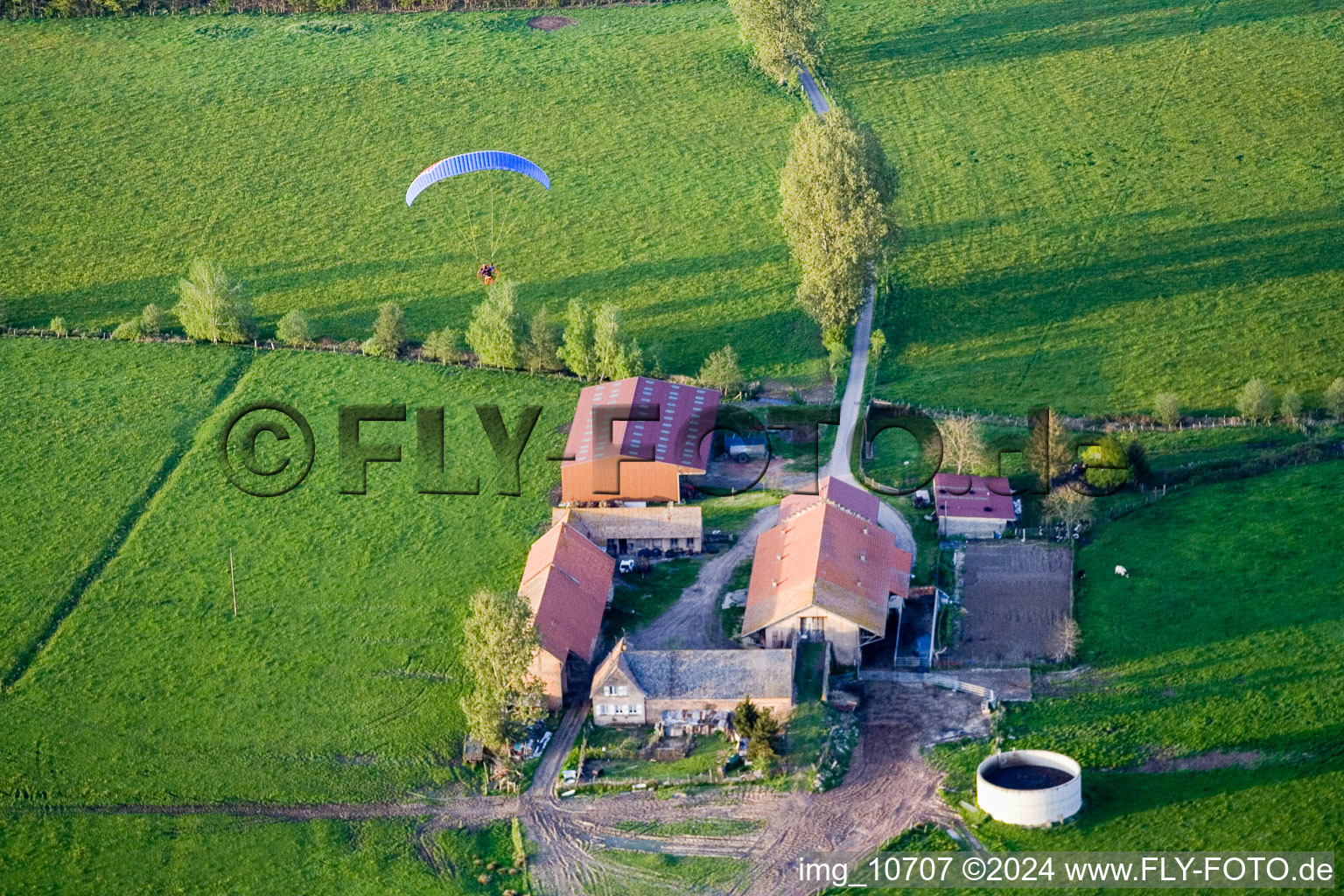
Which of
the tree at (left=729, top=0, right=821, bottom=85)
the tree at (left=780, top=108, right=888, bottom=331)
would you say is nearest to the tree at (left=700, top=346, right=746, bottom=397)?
the tree at (left=780, top=108, right=888, bottom=331)

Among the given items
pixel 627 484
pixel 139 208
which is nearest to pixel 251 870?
pixel 627 484

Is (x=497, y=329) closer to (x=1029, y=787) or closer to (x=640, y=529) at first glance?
(x=640, y=529)

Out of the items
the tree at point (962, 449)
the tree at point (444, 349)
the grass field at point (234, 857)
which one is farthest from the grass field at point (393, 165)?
the grass field at point (234, 857)

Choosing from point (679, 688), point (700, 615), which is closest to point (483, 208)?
point (700, 615)

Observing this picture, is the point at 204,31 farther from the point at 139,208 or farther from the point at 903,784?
the point at 903,784

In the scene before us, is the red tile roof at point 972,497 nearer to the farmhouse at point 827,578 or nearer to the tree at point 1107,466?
the farmhouse at point 827,578

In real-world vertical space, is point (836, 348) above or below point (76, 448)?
above
